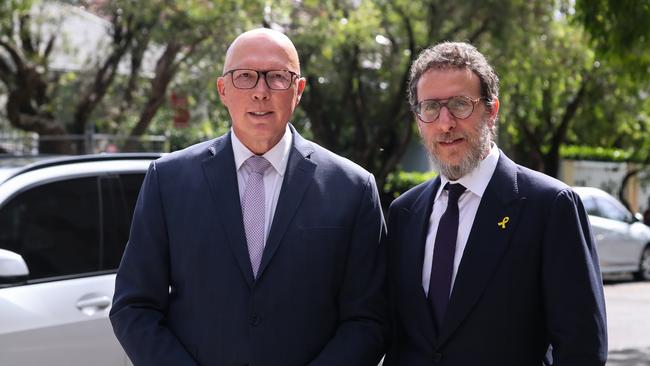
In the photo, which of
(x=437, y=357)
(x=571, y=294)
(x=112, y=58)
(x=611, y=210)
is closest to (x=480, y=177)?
(x=571, y=294)

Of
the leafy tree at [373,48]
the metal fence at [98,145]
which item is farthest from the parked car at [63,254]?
the leafy tree at [373,48]

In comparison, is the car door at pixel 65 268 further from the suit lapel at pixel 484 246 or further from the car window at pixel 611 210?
the car window at pixel 611 210

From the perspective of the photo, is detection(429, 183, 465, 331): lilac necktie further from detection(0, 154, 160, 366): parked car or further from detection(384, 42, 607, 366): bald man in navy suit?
detection(0, 154, 160, 366): parked car

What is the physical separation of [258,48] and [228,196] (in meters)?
0.51

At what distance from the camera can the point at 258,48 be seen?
3.28m

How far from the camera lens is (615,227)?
17.6 m

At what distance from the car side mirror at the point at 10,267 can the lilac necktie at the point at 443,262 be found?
229 cm

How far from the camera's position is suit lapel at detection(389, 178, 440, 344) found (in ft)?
10.4

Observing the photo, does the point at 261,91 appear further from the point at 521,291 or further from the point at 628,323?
the point at 628,323

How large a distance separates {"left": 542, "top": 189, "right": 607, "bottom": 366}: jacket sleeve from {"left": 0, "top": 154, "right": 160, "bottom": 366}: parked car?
2.60 m

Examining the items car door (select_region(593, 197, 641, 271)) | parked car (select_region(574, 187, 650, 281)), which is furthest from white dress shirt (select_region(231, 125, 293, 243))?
car door (select_region(593, 197, 641, 271))

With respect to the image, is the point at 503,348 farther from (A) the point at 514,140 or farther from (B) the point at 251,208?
(A) the point at 514,140

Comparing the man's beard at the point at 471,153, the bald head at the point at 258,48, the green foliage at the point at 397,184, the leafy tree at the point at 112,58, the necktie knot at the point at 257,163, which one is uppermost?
the bald head at the point at 258,48

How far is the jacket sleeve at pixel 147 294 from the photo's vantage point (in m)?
3.13
